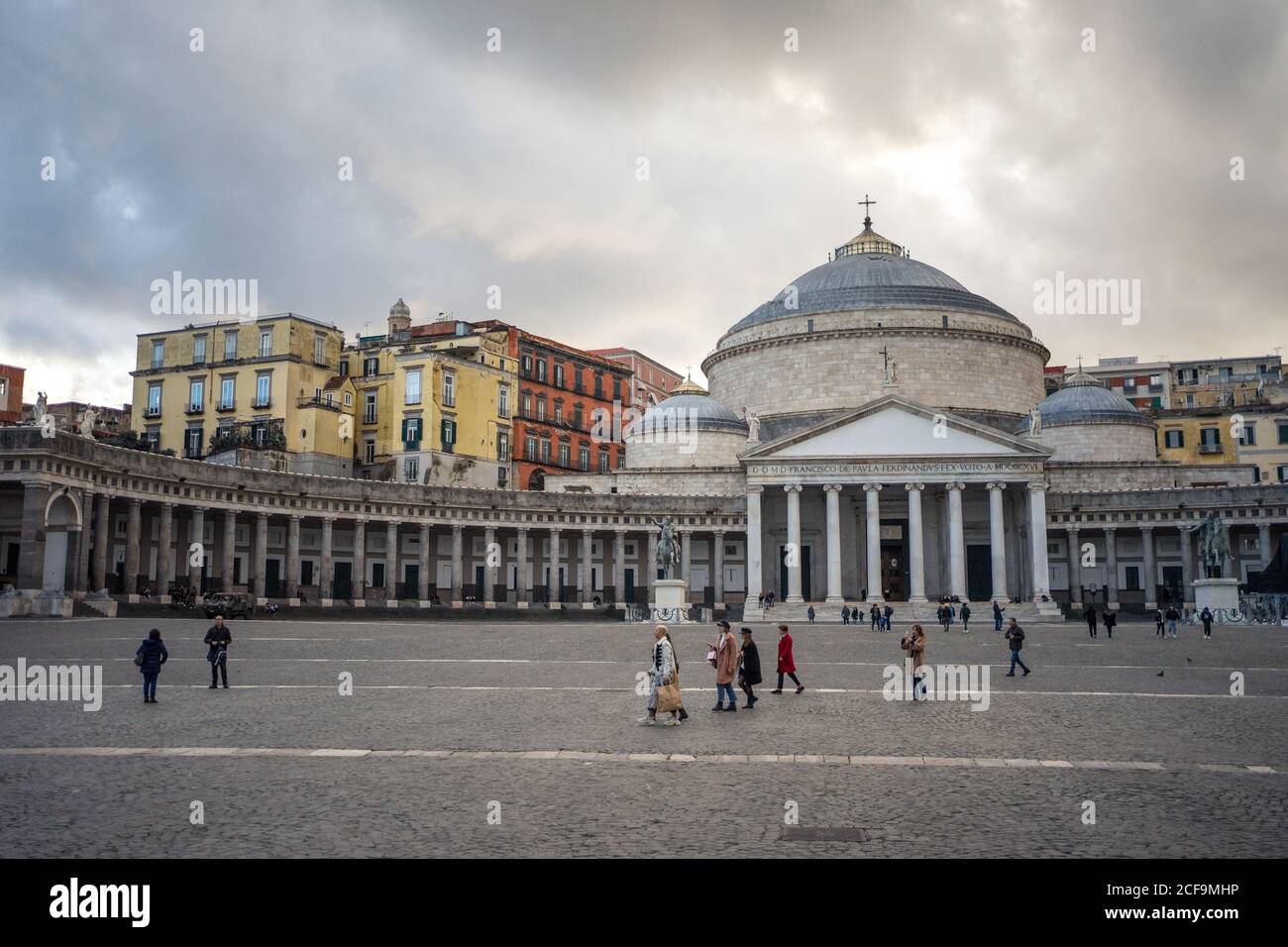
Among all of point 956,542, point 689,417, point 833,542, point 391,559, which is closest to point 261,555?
point 391,559

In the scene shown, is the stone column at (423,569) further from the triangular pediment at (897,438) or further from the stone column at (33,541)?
the stone column at (33,541)

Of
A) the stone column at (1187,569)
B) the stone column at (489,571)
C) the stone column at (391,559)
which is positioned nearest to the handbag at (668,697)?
the stone column at (391,559)

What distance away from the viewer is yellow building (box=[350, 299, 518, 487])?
6881 centimetres

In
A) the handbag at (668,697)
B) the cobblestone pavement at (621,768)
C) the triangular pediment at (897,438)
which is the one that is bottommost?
the cobblestone pavement at (621,768)

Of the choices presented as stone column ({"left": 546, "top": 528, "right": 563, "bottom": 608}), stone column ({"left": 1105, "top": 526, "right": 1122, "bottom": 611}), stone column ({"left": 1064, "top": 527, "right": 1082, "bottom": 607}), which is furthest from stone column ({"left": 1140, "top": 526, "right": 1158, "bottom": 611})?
stone column ({"left": 546, "top": 528, "right": 563, "bottom": 608})

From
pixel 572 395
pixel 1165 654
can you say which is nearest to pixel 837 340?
pixel 572 395

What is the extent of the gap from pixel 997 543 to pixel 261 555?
3908 centimetres

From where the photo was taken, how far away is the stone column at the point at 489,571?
65.1 metres

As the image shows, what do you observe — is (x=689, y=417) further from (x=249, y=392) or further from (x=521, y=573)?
(x=249, y=392)

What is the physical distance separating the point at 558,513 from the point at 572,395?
745 inches

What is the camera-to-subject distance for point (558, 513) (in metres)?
67.9

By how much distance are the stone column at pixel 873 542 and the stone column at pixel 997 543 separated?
608 centimetres

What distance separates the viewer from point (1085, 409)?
74250 mm

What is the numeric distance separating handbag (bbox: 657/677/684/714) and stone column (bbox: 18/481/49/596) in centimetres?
3471
